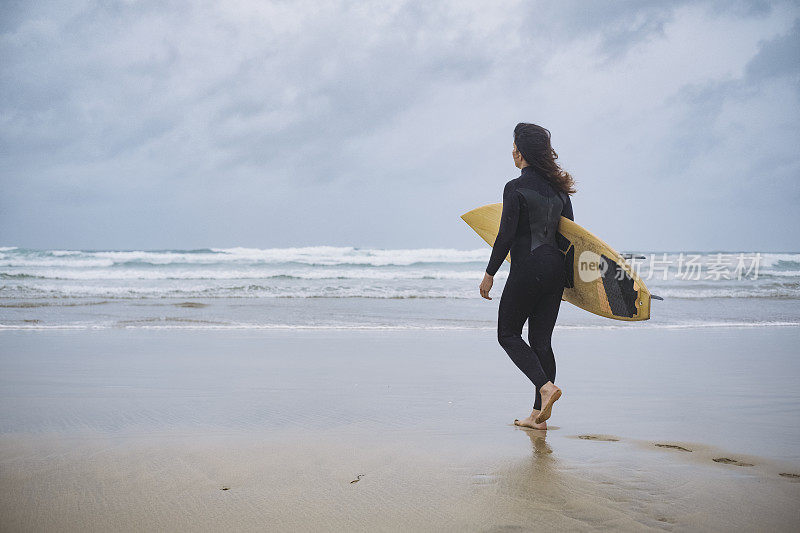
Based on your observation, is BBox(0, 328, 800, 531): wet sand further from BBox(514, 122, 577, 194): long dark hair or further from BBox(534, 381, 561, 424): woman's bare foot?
BBox(514, 122, 577, 194): long dark hair

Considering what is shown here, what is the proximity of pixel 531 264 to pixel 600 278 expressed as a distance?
1.82ft

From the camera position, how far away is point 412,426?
350 centimetres

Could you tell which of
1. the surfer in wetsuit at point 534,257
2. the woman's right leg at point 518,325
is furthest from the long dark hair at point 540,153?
the woman's right leg at point 518,325

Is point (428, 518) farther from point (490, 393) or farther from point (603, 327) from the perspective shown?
point (603, 327)

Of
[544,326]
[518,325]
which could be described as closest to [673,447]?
[544,326]

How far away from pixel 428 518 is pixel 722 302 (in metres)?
12.5

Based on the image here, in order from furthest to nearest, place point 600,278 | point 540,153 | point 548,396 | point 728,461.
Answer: point 600,278 → point 540,153 → point 548,396 → point 728,461

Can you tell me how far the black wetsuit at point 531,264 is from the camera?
3.28 metres

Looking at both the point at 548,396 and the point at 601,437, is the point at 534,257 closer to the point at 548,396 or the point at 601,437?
the point at 548,396

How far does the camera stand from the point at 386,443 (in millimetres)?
3135

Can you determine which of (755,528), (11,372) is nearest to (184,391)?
(11,372)

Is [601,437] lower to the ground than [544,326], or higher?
lower

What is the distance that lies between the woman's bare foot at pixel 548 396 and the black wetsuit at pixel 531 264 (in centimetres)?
3

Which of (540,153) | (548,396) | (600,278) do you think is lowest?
(548,396)
